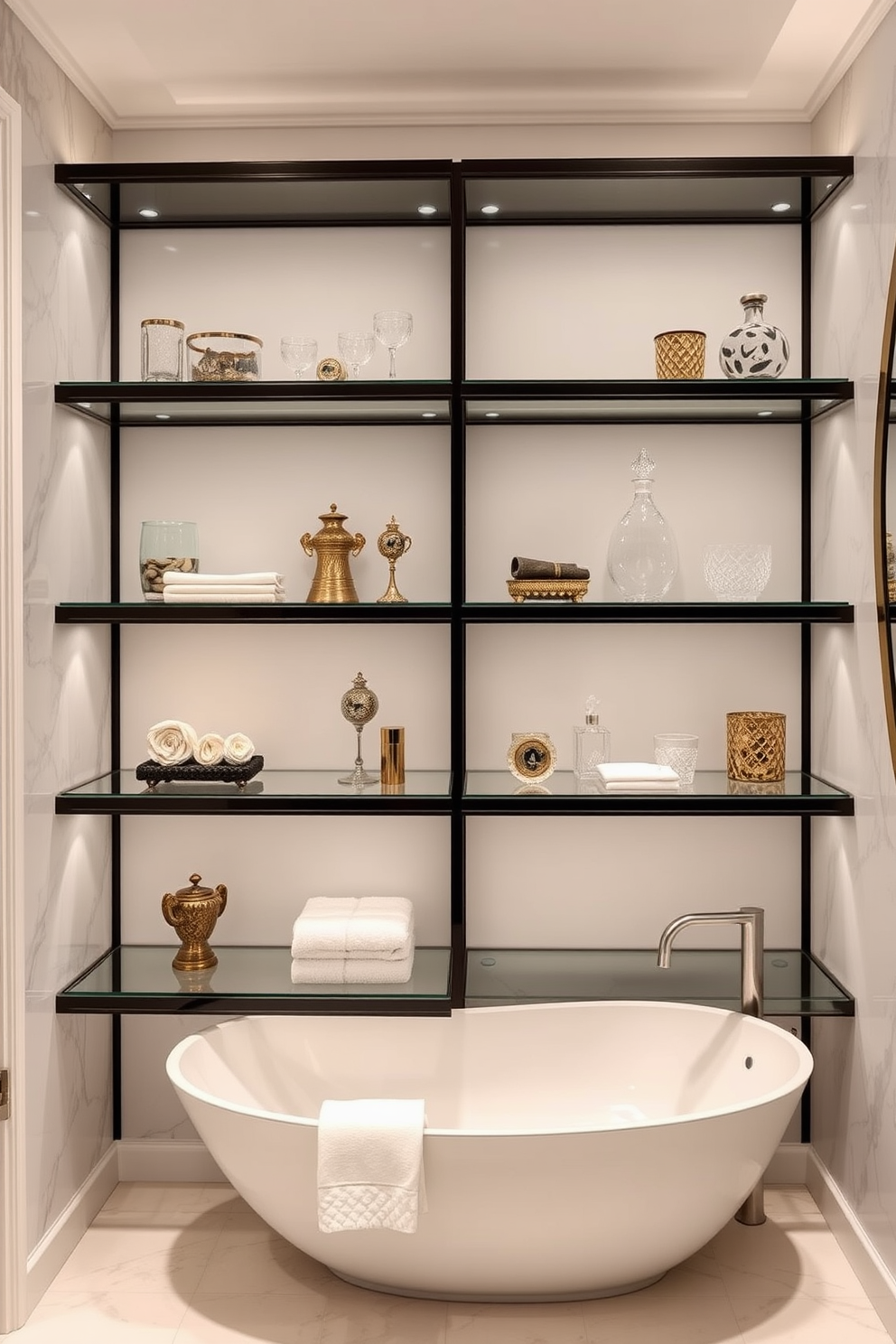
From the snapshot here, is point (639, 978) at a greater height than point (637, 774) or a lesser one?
lesser

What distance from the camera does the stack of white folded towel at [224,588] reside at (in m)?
2.76

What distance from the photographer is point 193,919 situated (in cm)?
284

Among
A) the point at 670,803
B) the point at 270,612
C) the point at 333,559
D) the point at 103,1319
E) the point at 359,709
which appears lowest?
the point at 103,1319

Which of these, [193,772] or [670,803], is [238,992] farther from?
[670,803]

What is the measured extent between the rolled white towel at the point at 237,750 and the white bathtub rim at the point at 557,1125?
0.61m

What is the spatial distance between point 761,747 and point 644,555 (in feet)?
1.85

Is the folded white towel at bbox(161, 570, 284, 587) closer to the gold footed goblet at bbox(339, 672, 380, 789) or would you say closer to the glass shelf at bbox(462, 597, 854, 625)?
the gold footed goblet at bbox(339, 672, 380, 789)

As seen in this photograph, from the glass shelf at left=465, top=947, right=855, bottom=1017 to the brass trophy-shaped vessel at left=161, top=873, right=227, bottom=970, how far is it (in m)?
0.68

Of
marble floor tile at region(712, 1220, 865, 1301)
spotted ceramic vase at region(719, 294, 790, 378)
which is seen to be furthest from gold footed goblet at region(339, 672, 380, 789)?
marble floor tile at region(712, 1220, 865, 1301)

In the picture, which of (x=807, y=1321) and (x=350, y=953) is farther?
(x=350, y=953)

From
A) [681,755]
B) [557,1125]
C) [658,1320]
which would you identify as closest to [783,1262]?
[658,1320]

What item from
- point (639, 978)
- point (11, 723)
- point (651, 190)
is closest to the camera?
point (11, 723)

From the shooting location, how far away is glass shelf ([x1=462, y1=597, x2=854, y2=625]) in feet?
8.83

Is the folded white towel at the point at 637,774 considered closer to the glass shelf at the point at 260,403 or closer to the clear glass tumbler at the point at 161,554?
the glass shelf at the point at 260,403
